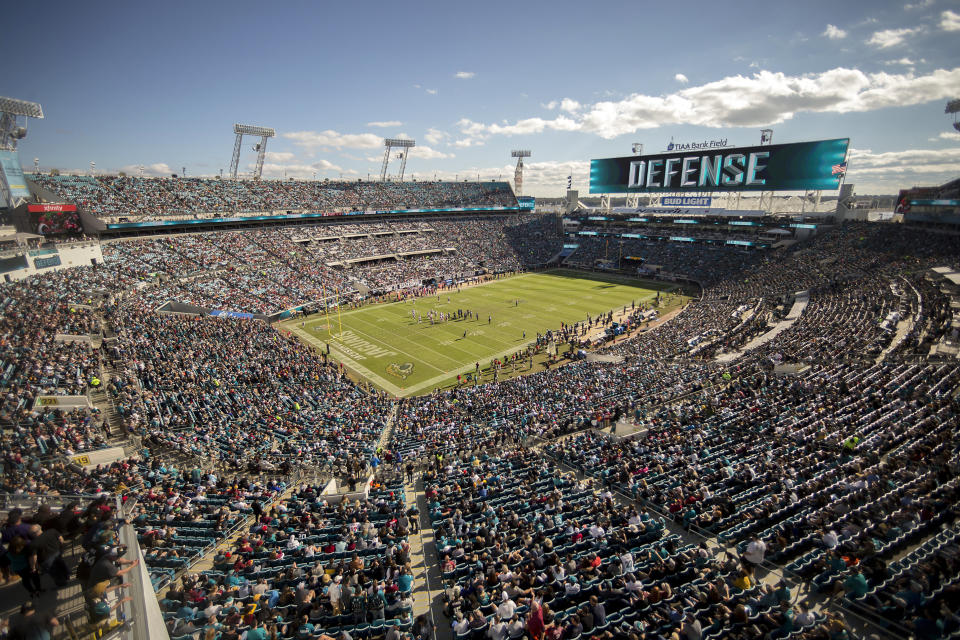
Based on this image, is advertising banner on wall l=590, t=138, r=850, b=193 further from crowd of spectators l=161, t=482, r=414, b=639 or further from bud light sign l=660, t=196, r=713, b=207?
crowd of spectators l=161, t=482, r=414, b=639

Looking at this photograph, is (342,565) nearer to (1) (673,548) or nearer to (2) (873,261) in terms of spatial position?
(1) (673,548)

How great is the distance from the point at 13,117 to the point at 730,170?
85275mm

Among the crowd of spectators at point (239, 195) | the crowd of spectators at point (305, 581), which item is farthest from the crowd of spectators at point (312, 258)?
the crowd of spectators at point (305, 581)

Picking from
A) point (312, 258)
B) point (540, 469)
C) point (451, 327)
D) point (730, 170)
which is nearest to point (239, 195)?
point (312, 258)

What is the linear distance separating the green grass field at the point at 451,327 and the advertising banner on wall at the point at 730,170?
19.2 meters

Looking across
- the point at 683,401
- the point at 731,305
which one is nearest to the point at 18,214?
the point at 683,401

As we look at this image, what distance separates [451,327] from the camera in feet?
141

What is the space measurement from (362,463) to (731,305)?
129ft

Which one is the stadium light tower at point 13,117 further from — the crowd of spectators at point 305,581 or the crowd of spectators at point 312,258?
the crowd of spectators at point 305,581

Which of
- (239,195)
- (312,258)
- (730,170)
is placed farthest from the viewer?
(239,195)

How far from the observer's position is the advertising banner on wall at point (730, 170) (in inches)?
2199

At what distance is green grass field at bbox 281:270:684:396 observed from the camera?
33.6 meters

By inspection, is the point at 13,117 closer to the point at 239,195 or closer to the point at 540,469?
the point at 239,195

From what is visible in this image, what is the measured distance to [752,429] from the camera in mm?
16219
